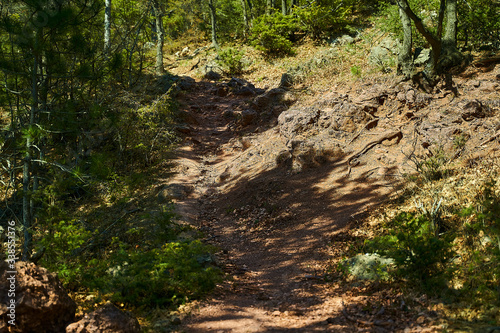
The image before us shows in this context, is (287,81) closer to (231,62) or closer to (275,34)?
(231,62)

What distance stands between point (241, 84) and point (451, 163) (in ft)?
45.4

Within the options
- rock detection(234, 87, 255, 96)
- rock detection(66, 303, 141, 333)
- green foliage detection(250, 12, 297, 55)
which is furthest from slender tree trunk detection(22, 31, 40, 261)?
green foliage detection(250, 12, 297, 55)

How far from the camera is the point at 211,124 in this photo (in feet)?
54.3

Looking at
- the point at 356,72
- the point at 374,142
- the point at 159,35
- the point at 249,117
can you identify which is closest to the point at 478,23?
the point at 356,72

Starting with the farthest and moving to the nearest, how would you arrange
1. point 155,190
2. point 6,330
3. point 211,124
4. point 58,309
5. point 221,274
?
point 211,124 < point 155,190 < point 221,274 < point 58,309 < point 6,330

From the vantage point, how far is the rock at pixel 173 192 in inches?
390

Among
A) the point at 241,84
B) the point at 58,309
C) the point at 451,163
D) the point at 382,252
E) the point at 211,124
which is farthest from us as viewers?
the point at 241,84

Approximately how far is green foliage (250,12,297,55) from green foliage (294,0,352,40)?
2.64ft

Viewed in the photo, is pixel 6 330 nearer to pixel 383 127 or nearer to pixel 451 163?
pixel 451 163

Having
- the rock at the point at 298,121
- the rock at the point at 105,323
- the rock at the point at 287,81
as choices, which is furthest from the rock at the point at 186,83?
the rock at the point at 105,323

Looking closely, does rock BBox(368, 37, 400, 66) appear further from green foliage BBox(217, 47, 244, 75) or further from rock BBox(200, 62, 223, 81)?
rock BBox(200, 62, 223, 81)

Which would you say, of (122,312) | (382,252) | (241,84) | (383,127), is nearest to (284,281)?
(382,252)

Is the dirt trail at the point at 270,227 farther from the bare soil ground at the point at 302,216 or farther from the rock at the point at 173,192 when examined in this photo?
the rock at the point at 173,192

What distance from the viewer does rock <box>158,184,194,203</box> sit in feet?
32.5
